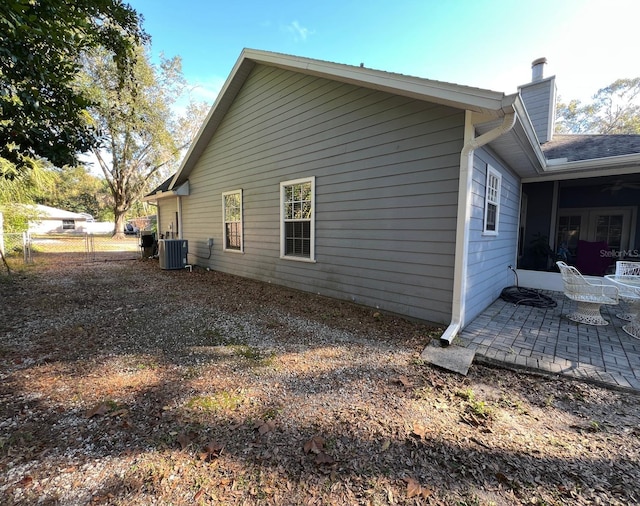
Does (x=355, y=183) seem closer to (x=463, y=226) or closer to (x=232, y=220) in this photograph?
(x=463, y=226)

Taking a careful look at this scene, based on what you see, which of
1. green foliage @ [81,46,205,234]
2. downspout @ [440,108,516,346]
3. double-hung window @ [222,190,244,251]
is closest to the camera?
downspout @ [440,108,516,346]

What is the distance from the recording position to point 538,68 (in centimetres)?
809

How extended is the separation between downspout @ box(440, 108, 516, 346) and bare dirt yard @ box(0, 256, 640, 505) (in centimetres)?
44

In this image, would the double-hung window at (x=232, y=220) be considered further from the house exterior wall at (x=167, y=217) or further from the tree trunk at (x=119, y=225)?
the tree trunk at (x=119, y=225)

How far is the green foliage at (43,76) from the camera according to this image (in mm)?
3379

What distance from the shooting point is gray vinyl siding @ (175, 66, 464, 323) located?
12.9 ft

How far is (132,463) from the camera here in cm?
172

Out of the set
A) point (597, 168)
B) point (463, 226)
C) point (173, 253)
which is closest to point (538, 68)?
point (597, 168)

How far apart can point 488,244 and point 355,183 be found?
8.15 feet

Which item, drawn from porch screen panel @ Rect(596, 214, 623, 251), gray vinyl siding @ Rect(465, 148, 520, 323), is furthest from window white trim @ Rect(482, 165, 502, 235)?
porch screen panel @ Rect(596, 214, 623, 251)

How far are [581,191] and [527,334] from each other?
21.5 feet

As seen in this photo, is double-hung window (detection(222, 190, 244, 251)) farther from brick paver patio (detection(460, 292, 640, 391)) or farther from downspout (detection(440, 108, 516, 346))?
brick paver patio (detection(460, 292, 640, 391))

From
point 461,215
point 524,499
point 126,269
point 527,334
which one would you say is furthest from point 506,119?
point 126,269

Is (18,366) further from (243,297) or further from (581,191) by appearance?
(581,191)
